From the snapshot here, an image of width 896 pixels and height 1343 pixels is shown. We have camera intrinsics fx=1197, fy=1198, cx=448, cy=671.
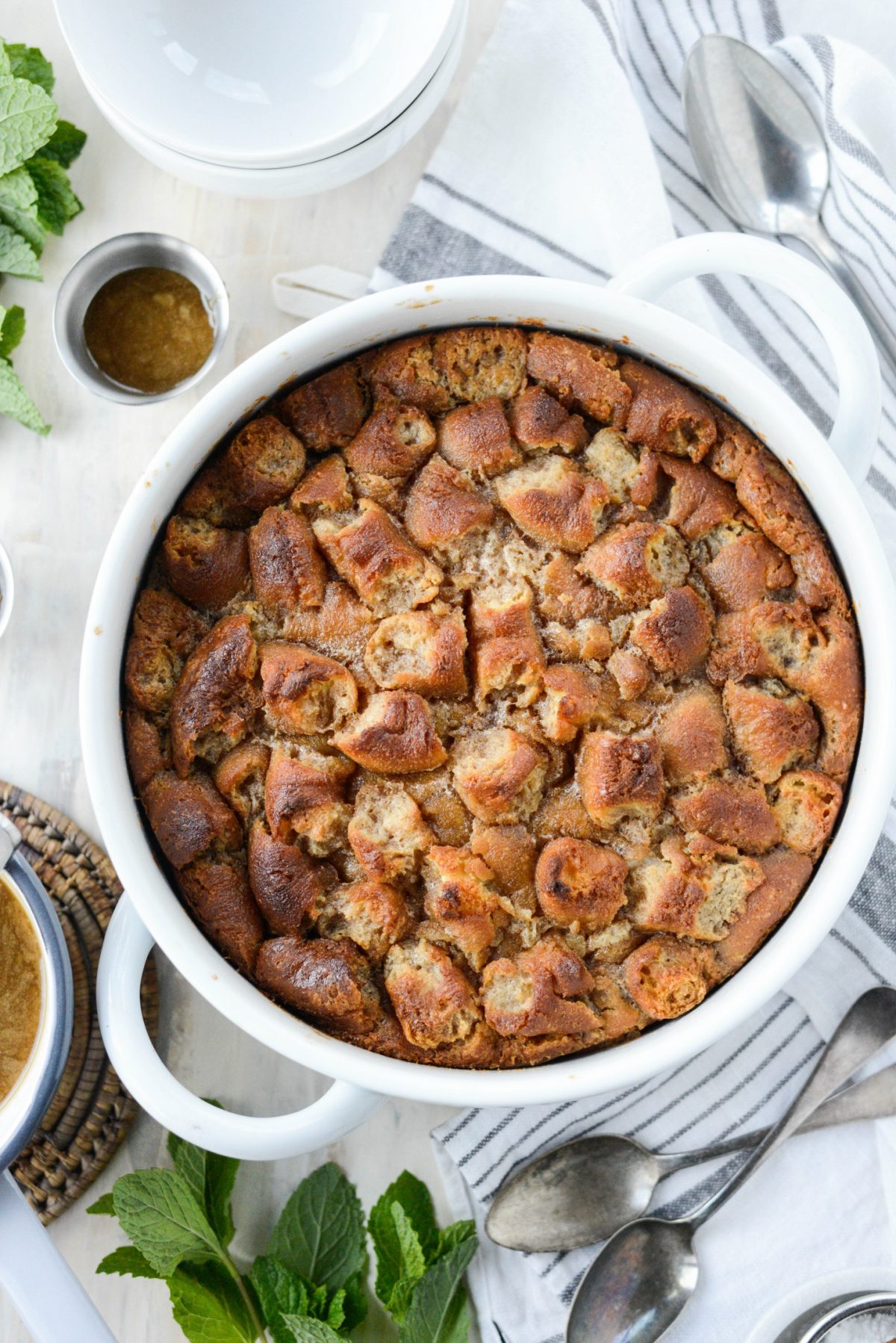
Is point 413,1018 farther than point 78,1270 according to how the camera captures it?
No

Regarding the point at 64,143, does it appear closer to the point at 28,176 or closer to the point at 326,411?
the point at 28,176

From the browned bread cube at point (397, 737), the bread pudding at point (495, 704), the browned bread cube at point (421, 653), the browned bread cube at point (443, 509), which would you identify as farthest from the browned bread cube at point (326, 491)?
the browned bread cube at point (397, 737)

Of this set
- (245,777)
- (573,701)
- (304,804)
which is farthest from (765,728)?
(245,777)

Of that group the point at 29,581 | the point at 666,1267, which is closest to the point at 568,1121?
the point at 666,1267

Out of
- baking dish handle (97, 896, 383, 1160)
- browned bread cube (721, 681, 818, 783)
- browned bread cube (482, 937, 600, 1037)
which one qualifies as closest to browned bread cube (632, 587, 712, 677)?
browned bread cube (721, 681, 818, 783)

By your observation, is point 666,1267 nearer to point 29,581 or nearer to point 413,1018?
point 413,1018
